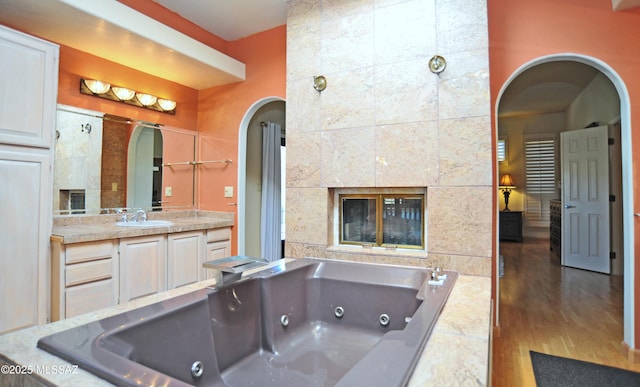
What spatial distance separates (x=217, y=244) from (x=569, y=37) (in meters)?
3.19

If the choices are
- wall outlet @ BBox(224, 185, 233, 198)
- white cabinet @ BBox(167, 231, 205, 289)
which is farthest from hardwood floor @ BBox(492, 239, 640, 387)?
wall outlet @ BBox(224, 185, 233, 198)

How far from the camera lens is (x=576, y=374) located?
1.95 m

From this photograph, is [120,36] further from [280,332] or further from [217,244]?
[280,332]

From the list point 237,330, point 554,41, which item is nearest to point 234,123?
point 237,330

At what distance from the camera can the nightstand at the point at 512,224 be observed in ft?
22.2

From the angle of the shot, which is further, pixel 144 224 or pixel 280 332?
pixel 144 224

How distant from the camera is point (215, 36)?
11.1ft

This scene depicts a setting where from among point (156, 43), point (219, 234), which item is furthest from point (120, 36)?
point (219, 234)

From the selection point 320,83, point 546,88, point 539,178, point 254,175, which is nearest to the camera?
point 320,83

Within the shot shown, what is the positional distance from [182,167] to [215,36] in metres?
1.40

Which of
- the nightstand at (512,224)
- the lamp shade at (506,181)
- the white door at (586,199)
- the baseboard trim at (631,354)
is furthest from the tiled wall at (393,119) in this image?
the lamp shade at (506,181)

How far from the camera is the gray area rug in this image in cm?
186

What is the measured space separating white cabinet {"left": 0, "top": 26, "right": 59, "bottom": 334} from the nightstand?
23.8 feet

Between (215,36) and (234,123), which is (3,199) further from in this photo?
(215,36)
